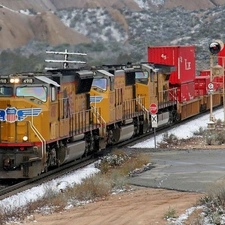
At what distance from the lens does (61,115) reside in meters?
22.4

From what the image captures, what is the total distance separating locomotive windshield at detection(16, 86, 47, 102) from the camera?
2086 cm

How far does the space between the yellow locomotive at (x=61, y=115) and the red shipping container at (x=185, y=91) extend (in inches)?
317

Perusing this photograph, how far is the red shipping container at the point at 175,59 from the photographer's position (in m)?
39.9

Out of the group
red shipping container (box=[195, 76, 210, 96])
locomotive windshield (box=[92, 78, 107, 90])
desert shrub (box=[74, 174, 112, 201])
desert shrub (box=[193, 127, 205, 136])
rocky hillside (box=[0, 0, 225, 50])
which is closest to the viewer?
desert shrub (box=[74, 174, 112, 201])

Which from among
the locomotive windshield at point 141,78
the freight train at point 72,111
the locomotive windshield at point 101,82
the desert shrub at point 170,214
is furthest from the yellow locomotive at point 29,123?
the locomotive windshield at point 141,78

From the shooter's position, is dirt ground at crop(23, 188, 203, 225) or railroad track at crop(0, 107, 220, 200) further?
railroad track at crop(0, 107, 220, 200)

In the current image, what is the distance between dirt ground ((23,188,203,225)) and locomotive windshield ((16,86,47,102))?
16.6 feet

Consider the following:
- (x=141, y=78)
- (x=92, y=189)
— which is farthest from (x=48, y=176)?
(x=141, y=78)

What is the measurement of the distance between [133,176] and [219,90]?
31.5 meters

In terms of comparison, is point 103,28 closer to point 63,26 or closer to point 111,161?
point 63,26

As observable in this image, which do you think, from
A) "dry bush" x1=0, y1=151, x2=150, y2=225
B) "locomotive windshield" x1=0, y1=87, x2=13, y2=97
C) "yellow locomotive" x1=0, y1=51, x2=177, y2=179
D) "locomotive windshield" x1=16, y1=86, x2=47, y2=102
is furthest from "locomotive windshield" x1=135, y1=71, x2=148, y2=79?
"locomotive windshield" x1=0, y1=87, x2=13, y2=97

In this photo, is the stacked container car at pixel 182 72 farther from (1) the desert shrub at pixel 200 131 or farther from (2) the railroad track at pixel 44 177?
(2) the railroad track at pixel 44 177

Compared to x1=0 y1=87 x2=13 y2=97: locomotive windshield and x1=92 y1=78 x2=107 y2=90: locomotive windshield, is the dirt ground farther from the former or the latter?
x1=92 y1=78 x2=107 y2=90: locomotive windshield

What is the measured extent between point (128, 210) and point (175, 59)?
25934 mm
